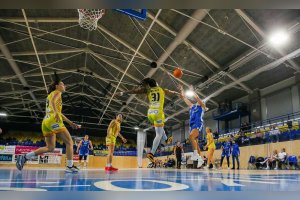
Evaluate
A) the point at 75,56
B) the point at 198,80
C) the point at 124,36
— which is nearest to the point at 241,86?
the point at 198,80

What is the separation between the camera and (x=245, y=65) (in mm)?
17641

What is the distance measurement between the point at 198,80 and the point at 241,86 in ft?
11.3

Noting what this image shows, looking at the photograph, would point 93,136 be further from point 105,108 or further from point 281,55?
point 281,55

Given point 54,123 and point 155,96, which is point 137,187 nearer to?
point 54,123

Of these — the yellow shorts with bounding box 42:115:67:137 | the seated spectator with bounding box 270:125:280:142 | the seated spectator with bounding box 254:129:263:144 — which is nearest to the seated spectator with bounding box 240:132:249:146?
the seated spectator with bounding box 254:129:263:144

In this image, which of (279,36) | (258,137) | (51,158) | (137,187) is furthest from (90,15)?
(51,158)

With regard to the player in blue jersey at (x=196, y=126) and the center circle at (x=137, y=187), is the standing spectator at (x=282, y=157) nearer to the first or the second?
the player in blue jersey at (x=196, y=126)

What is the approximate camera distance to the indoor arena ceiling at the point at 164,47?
14039 mm

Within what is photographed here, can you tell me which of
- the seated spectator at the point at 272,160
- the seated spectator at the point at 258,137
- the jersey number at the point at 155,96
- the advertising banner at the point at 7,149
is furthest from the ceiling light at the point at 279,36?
the advertising banner at the point at 7,149

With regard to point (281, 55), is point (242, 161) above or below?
below

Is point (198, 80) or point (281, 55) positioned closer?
point (281, 55)

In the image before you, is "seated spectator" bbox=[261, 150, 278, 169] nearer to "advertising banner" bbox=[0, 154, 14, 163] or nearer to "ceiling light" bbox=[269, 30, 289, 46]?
"ceiling light" bbox=[269, 30, 289, 46]

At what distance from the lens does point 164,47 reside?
17.1 m

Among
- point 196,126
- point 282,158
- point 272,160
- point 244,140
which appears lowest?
point 272,160
